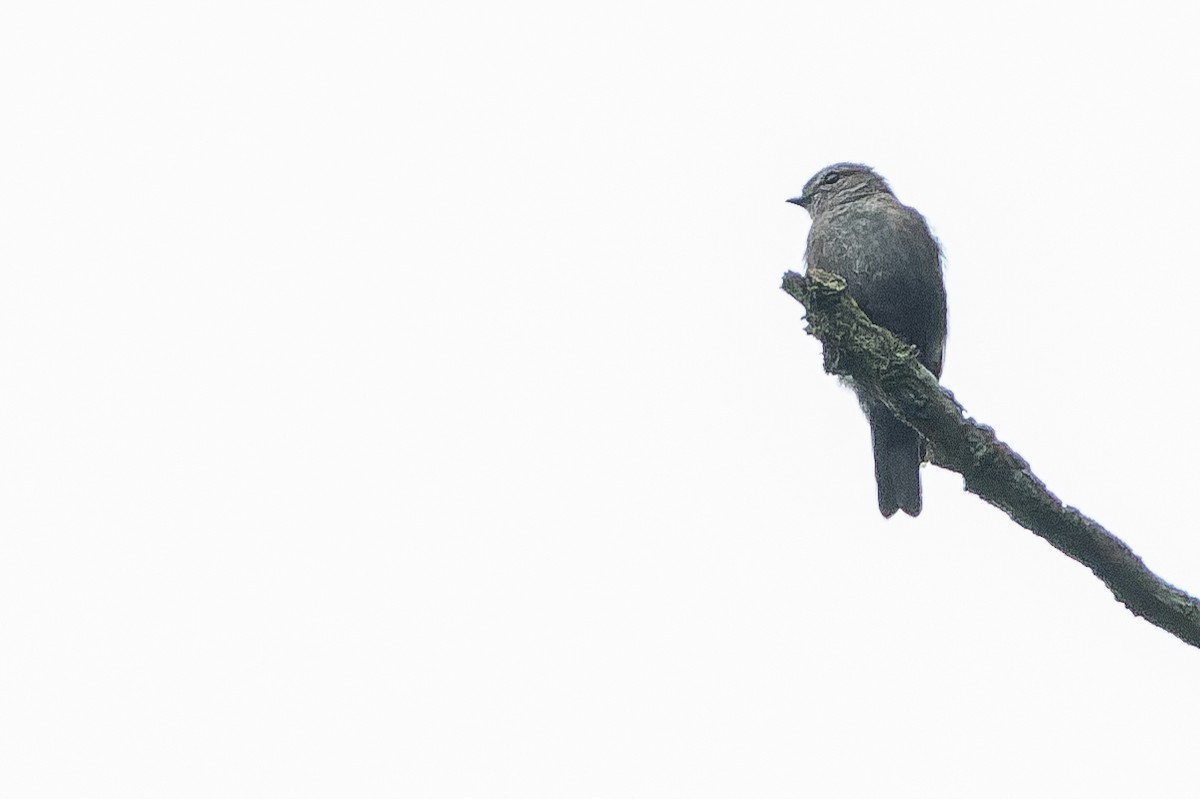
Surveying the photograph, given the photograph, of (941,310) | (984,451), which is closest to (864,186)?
(941,310)

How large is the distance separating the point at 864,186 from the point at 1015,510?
17.8 feet

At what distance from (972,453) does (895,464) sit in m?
2.94

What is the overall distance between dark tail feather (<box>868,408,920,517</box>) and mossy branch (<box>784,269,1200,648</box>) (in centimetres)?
185

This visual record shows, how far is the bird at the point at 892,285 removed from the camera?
768cm

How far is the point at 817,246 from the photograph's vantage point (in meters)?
8.66

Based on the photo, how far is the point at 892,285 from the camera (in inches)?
320

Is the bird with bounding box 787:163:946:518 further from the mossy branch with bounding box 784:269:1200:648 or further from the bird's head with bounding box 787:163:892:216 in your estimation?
the mossy branch with bounding box 784:269:1200:648

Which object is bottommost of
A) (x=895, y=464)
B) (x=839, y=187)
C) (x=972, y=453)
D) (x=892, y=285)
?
(x=972, y=453)

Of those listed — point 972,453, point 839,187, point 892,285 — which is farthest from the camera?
point 839,187

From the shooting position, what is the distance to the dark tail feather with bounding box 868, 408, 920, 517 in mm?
7613

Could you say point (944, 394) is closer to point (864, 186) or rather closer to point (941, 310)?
point (941, 310)

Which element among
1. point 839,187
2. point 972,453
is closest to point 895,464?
point 839,187

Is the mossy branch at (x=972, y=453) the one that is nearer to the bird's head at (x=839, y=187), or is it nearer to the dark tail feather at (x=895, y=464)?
the dark tail feather at (x=895, y=464)

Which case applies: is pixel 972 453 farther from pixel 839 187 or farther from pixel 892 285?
pixel 839 187
